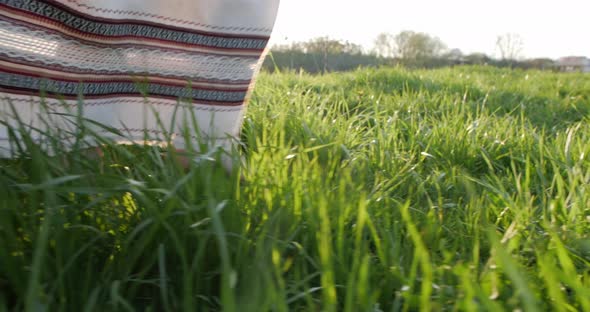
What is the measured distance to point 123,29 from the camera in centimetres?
130

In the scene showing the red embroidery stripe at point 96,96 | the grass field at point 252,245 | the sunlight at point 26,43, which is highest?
the sunlight at point 26,43

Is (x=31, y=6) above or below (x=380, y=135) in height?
above

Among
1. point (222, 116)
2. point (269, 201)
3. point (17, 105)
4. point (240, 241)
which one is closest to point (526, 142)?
point (222, 116)

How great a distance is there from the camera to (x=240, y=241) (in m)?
0.90

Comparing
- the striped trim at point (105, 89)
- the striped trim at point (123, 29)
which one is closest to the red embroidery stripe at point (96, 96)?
the striped trim at point (105, 89)

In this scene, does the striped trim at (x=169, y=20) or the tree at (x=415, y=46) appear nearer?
the striped trim at (x=169, y=20)

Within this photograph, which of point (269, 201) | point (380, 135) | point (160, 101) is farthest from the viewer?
point (380, 135)

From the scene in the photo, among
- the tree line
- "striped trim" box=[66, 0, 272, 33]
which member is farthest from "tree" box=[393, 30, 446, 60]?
"striped trim" box=[66, 0, 272, 33]

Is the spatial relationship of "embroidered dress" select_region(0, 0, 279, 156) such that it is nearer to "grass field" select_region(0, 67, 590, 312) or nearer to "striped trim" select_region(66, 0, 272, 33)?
"striped trim" select_region(66, 0, 272, 33)

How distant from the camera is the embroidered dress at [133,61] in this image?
117 cm

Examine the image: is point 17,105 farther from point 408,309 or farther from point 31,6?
point 408,309

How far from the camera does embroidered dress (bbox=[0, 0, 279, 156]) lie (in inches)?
46.2

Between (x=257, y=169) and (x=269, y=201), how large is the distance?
196 mm

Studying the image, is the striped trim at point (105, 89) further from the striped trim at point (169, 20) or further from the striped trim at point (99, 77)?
the striped trim at point (169, 20)
